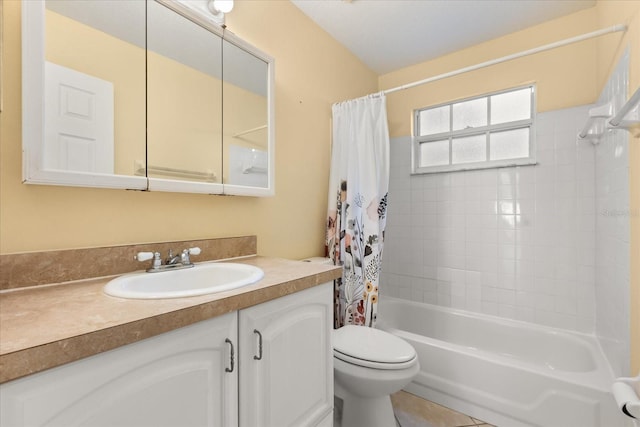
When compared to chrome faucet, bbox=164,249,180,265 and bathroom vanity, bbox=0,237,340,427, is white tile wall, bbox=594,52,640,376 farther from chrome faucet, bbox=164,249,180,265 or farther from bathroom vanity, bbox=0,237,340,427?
chrome faucet, bbox=164,249,180,265

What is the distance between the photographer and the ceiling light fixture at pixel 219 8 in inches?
53.2

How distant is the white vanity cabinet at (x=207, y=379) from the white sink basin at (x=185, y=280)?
10cm

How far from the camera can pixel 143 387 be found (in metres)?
0.64

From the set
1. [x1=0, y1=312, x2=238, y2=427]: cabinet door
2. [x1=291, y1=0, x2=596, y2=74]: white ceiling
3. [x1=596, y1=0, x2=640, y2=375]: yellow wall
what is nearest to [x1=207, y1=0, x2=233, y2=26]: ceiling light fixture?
[x1=291, y1=0, x2=596, y2=74]: white ceiling

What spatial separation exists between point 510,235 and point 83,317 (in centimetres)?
239

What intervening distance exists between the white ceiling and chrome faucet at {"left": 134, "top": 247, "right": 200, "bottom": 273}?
1.69m

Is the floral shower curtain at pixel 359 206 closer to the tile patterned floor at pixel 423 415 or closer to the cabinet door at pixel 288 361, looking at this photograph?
the tile patterned floor at pixel 423 415

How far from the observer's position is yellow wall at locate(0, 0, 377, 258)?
34.4 inches

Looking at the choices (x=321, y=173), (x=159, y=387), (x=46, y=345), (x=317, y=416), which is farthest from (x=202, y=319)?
(x=321, y=173)

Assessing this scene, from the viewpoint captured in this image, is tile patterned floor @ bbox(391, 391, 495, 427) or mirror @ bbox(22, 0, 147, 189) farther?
tile patterned floor @ bbox(391, 391, 495, 427)

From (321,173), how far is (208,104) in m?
0.91

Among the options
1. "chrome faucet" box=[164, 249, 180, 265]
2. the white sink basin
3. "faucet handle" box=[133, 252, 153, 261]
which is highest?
"faucet handle" box=[133, 252, 153, 261]

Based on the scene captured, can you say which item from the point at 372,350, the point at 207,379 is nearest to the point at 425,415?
the point at 372,350

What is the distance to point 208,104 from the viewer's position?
1350 mm
